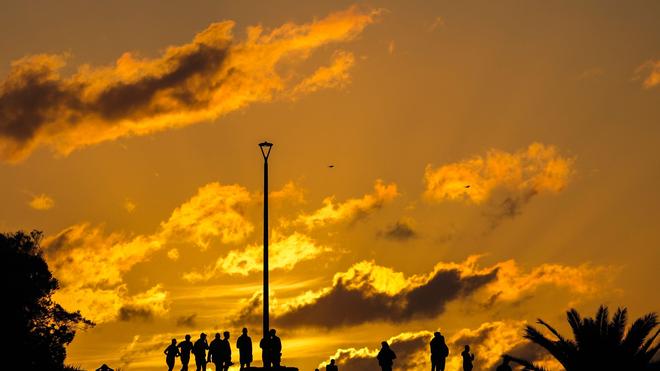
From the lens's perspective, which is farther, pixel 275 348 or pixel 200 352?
pixel 200 352

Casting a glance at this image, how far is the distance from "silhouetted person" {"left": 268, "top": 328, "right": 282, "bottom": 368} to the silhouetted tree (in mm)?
24417

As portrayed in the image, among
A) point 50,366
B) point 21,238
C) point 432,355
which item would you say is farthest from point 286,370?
point 21,238

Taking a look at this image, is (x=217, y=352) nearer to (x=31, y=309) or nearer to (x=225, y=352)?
(x=225, y=352)

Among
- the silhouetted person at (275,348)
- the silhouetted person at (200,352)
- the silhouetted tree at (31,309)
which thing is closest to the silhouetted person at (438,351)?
the silhouetted person at (275,348)

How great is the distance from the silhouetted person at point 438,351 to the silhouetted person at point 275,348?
5.91 meters

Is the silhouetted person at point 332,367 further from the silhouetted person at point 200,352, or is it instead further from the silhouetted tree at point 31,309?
the silhouetted tree at point 31,309

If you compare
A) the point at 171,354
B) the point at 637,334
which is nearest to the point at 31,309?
the point at 171,354

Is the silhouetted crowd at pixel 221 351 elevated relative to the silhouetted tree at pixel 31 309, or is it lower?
lower

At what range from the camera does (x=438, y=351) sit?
48281mm

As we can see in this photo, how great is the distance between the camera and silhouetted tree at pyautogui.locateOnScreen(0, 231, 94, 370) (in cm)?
7019

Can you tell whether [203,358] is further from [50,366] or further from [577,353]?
[50,366]

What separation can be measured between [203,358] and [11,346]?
2189cm

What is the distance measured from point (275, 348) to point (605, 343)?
12.1 meters

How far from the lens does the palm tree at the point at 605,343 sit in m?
45.0
